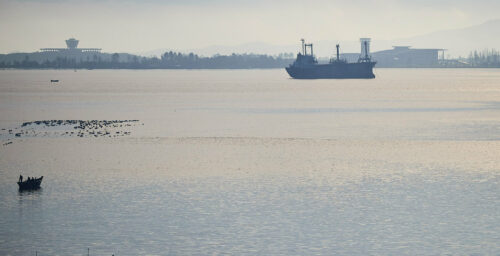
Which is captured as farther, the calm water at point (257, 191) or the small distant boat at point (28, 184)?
the small distant boat at point (28, 184)

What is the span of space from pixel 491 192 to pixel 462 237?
11495 millimetres

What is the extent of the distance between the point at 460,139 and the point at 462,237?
42424 mm

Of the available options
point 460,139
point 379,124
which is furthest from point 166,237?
point 379,124

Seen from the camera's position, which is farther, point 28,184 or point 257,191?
point 28,184

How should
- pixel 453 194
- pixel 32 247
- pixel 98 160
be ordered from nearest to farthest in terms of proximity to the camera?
1. pixel 32 247
2. pixel 453 194
3. pixel 98 160

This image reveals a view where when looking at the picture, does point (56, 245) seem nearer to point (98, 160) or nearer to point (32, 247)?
point (32, 247)

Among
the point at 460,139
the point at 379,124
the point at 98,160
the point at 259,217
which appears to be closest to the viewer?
the point at 259,217

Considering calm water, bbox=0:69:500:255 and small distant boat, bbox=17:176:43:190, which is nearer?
calm water, bbox=0:69:500:255

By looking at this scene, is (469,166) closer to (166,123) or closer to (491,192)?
(491,192)

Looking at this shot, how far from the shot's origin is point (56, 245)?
114 ft

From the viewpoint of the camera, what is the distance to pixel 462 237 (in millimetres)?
35719

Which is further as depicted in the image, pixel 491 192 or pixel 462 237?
pixel 491 192

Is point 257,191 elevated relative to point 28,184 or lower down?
lower down

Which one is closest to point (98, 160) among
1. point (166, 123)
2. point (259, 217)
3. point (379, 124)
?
point (259, 217)
